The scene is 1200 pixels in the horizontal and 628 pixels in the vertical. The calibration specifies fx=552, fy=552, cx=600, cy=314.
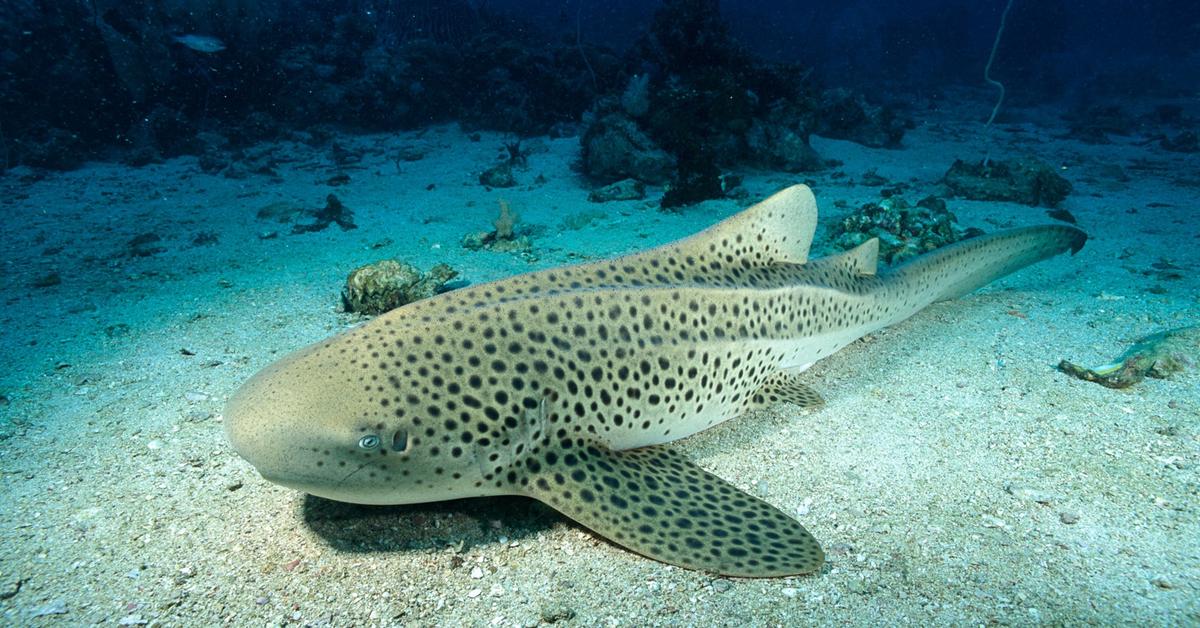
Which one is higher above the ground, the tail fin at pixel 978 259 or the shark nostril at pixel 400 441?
the tail fin at pixel 978 259

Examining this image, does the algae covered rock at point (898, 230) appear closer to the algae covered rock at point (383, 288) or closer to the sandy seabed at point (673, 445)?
the sandy seabed at point (673, 445)

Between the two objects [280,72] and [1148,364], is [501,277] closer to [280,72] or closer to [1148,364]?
[1148,364]

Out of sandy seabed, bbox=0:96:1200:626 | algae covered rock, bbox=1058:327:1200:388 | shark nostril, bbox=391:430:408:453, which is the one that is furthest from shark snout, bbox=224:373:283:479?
algae covered rock, bbox=1058:327:1200:388

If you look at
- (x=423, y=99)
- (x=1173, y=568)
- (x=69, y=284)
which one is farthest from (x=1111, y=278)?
(x=423, y=99)

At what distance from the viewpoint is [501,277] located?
21.3ft

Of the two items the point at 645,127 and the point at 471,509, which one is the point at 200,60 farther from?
the point at 471,509

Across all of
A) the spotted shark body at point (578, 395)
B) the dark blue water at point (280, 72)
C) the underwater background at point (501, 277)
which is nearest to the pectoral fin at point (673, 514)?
the spotted shark body at point (578, 395)

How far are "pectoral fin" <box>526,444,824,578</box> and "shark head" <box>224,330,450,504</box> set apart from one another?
0.68 meters

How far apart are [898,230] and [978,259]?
7.47 ft

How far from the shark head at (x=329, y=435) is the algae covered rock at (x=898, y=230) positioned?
666 cm

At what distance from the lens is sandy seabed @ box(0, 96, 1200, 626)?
2.50 metres

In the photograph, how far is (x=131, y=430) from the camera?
3695 mm

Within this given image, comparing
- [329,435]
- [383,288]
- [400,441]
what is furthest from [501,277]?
[329,435]

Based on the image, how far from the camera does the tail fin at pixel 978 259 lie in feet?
17.0
